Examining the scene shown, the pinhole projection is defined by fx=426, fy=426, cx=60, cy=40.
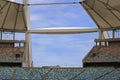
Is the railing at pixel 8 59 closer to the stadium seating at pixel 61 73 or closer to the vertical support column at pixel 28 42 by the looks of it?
the vertical support column at pixel 28 42

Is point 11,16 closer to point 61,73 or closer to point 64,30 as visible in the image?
point 64,30

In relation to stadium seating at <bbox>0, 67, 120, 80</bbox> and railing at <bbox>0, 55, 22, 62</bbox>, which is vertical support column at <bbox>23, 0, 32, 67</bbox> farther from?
stadium seating at <bbox>0, 67, 120, 80</bbox>

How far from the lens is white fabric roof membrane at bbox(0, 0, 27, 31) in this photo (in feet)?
183

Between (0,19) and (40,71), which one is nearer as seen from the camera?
(40,71)

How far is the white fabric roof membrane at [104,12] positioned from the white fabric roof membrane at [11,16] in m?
8.96

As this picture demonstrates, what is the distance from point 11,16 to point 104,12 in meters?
12.7

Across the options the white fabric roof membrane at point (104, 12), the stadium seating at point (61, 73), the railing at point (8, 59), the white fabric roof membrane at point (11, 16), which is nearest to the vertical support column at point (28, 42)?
→ the white fabric roof membrane at point (11, 16)

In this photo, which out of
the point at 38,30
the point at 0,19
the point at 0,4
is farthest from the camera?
the point at 38,30

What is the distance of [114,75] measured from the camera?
4644 cm

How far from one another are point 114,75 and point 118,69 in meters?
1.86

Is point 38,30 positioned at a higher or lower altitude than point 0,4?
lower

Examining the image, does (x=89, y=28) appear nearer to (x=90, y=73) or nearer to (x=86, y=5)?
(x=86, y=5)

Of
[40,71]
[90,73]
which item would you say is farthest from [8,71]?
[90,73]

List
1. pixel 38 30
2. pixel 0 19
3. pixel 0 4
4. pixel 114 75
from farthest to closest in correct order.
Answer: pixel 38 30, pixel 0 19, pixel 0 4, pixel 114 75
